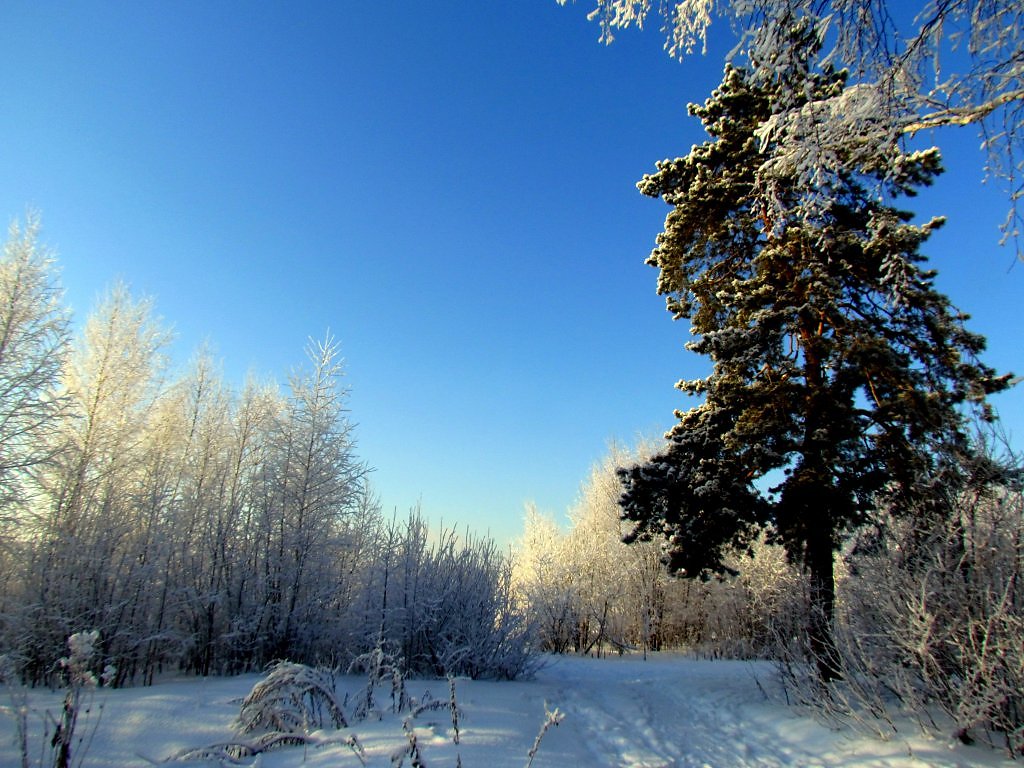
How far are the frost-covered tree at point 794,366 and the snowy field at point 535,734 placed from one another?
1.82 meters

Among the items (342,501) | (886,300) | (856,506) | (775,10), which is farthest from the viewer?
(342,501)

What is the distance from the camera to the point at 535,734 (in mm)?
5273

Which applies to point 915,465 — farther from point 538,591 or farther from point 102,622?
point 538,591

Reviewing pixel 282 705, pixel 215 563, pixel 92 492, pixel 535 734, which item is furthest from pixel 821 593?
pixel 92 492

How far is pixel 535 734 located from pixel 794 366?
7076mm

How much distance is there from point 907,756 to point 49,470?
15.6 m

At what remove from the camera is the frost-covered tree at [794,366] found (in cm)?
836

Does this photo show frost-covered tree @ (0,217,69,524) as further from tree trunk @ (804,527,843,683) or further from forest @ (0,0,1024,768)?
tree trunk @ (804,527,843,683)

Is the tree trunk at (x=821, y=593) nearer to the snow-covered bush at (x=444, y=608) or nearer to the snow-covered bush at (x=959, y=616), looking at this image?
the snow-covered bush at (x=959, y=616)

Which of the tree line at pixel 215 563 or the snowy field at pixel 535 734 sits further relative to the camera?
the tree line at pixel 215 563

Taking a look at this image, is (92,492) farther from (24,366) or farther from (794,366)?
(794,366)

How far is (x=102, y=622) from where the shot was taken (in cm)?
866

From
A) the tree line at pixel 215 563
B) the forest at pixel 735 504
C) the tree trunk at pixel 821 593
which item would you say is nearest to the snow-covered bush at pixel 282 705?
the forest at pixel 735 504

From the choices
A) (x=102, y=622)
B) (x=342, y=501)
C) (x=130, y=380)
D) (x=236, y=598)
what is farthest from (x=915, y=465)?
(x=130, y=380)
